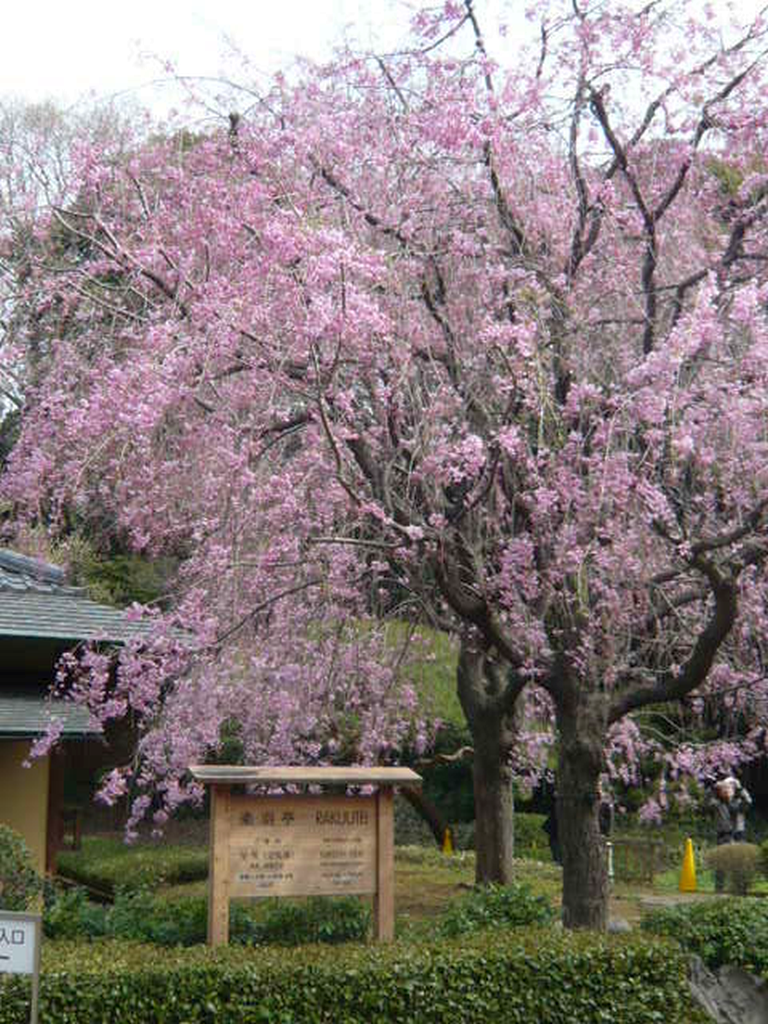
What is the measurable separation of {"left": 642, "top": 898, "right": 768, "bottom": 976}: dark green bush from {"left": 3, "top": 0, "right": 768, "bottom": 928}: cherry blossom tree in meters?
0.57

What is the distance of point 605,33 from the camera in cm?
841

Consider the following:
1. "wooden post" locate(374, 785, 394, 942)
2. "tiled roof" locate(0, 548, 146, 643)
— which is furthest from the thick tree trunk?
"tiled roof" locate(0, 548, 146, 643)

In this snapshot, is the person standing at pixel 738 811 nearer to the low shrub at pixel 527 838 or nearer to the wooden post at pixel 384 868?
the low shrub at pixel 527 838

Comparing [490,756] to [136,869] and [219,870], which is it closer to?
[219,870]

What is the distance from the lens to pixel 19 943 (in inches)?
199

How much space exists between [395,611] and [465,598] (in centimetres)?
276

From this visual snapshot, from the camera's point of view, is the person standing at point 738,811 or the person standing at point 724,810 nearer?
the person standing at point 724,810

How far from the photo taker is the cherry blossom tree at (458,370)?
7.42 m

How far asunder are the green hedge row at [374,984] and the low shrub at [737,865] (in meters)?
8.04

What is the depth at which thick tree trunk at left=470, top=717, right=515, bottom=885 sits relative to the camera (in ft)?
35.4

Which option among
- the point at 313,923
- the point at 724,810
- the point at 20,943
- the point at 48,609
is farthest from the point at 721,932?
the point at 724,810

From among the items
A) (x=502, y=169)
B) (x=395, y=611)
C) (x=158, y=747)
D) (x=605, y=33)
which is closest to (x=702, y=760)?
(x=395, y=611)

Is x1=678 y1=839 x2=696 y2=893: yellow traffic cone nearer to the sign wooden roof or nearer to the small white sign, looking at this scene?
the sign wooden roof

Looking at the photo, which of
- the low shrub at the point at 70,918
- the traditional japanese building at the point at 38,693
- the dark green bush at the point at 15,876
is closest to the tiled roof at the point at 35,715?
the traditional japanese building at the point at 38,693
